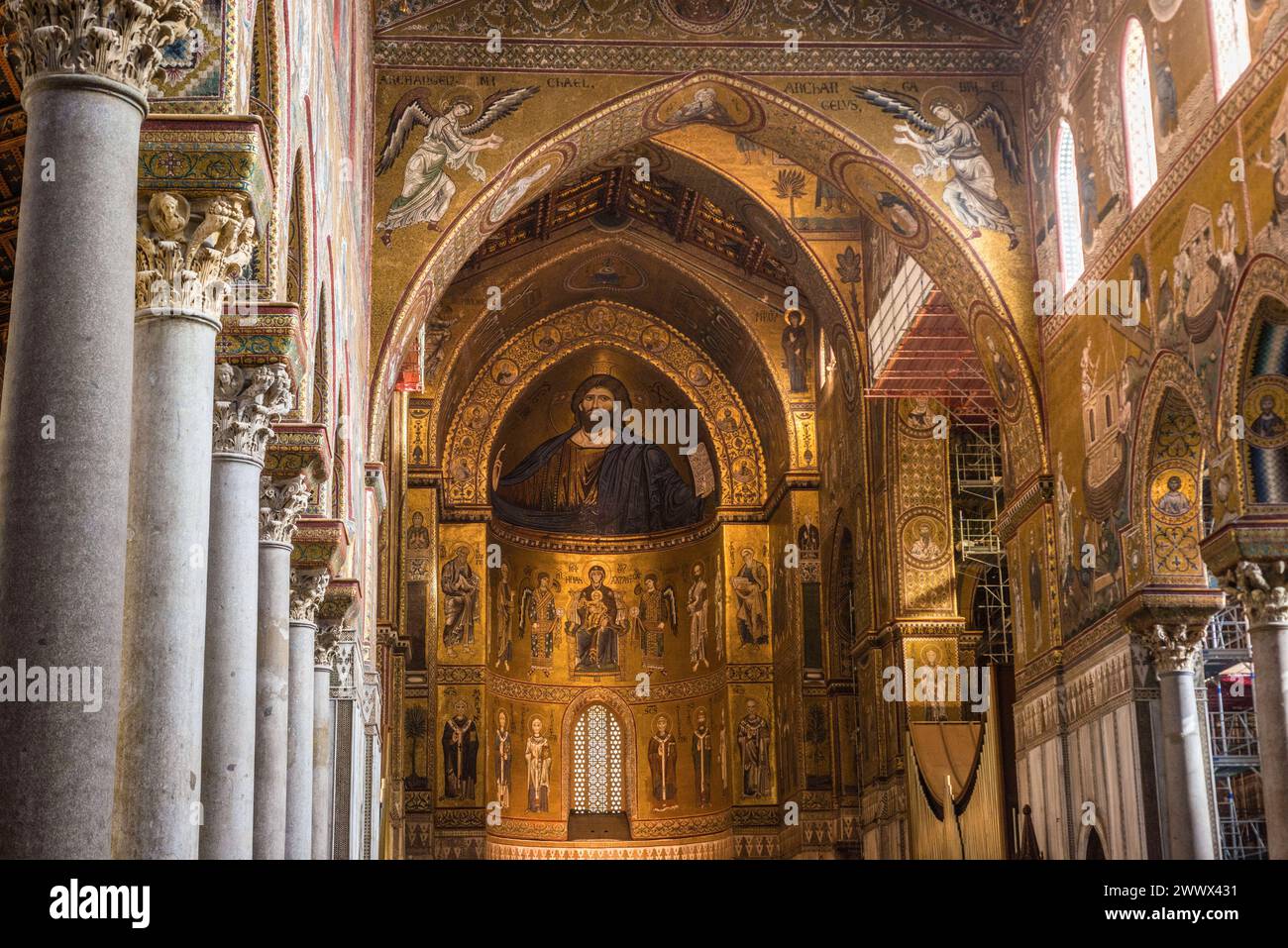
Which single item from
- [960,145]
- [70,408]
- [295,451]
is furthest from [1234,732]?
[70,408]

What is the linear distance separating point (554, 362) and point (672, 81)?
1269cm

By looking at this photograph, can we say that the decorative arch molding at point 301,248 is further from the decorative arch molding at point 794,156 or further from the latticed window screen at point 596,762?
the latticed window screen at point 596,762

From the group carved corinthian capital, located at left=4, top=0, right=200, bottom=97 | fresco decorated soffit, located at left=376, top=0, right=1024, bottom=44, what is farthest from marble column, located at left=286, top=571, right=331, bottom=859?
fresco decorated soffit, located at left=376, top=0, right=1024, bottom=44

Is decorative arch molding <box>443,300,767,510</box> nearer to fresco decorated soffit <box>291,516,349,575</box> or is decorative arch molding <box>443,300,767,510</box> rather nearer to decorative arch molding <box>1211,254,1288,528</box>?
fresco decorated soffit <box>291,516,349,575</box>

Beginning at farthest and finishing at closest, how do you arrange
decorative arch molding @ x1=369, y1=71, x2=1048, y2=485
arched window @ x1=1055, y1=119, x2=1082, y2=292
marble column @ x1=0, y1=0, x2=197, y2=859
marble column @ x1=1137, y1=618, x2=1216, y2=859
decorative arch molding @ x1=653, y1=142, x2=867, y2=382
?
decorative arch molding @ x1=653, y1=142, x2=867, y2=382 < decorative arch molding @ x1=369, y1=71, x2=1048, y2=485 < arched window @ x1=1055, y1=119, x2=1082, y2=292 < marble column @ x1=1137, y1=618, x2=1216, y2=859 < marble column @ x1=0, y1=0, x2=197, y2=859

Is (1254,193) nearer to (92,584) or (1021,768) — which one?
(1021,768)

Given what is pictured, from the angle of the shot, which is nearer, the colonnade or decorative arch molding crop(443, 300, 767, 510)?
the colonnade

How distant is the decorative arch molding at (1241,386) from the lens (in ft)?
45.7

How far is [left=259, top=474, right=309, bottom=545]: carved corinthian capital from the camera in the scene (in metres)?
12.5

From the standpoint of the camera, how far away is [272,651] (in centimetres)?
1259

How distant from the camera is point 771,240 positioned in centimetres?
2648

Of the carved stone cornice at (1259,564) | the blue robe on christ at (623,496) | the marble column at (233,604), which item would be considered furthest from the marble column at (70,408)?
the blue robe on christ at (623,496)

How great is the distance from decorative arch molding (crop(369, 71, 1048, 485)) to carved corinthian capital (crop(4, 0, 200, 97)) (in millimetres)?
12689

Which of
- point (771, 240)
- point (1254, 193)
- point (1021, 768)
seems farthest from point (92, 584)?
point (771, 240)
